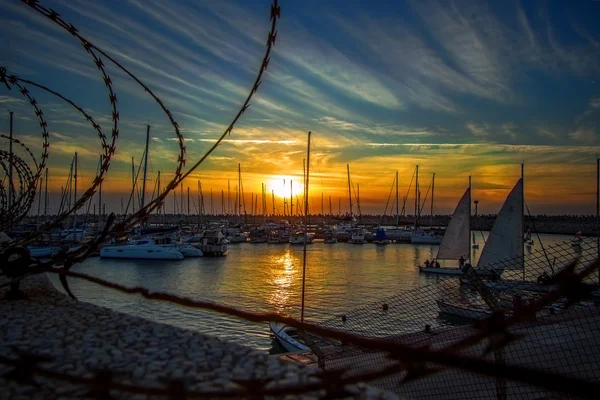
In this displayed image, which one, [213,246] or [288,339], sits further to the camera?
[213,246]

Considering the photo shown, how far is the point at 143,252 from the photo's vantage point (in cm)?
4466

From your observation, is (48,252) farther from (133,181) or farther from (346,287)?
(346,287)

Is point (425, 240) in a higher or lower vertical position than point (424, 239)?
lower

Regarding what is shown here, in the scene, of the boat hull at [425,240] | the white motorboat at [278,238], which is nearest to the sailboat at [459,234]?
the boat hull at [425,240]

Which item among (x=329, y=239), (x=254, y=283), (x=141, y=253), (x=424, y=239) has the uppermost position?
(x=141, y=253)

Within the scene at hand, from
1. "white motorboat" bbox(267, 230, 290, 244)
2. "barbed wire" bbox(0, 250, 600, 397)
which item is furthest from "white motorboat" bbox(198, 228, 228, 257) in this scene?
"barbed wire" bbox(0, 250, 600, 397)

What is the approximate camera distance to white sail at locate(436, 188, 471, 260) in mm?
30334

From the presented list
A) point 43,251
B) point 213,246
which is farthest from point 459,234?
point 43,251

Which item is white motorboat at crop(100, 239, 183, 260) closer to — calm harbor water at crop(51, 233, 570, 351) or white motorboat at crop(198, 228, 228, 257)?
calm harbor water at crop(51, 233, 570, 351)

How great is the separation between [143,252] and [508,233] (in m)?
34.8

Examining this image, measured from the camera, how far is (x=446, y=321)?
19234mm

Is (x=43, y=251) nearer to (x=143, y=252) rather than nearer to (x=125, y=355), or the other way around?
(x=143, y=252)

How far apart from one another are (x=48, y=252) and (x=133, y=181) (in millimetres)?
11707

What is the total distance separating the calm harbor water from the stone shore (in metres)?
11.5
